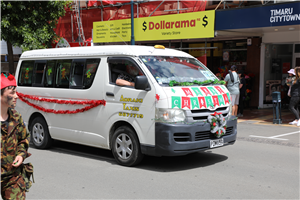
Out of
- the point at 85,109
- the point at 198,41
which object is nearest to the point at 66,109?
the point at 85,109

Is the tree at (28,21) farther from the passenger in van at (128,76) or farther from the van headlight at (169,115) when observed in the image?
the van headlight at (169,115)

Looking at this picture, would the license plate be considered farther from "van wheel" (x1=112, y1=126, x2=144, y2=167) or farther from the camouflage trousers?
the camouflage trousers

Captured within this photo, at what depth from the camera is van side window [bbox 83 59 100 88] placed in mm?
7434

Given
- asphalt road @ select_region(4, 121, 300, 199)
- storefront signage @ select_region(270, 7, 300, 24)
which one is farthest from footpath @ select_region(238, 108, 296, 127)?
asphalt road @ select_region(4, 121, 300, 199)

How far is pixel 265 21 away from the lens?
485 inches

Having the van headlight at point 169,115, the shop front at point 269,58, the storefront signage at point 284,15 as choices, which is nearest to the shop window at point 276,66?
the shop front at point 269,58

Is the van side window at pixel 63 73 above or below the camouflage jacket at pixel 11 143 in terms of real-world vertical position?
above

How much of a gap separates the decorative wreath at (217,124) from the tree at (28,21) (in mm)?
12234

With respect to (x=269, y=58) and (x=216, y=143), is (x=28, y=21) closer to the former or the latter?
(x=269, y=58)

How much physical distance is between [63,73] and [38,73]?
95cm

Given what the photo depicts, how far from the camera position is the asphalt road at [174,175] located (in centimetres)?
530

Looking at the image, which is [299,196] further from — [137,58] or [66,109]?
[66,109]

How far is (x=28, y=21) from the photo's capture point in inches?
677

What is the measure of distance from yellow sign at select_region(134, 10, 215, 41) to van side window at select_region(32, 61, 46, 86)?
7292 millimetres
